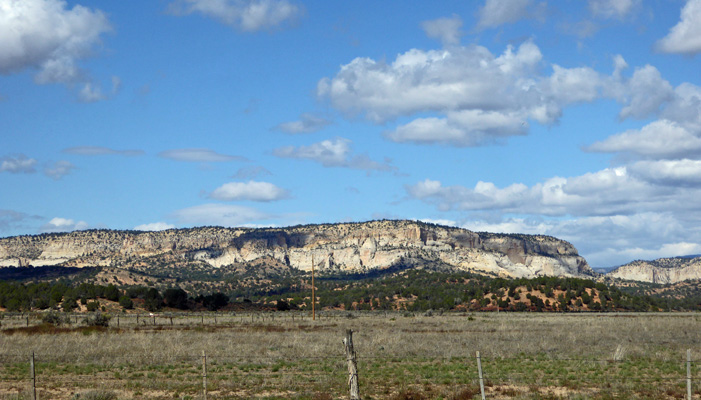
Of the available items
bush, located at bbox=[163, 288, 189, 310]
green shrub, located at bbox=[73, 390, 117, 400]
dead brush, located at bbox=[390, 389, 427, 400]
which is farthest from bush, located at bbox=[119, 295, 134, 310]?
dead brush, located at bbox=[390, 389, 427, 400]

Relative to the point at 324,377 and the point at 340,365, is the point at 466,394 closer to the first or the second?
the point at 324,377

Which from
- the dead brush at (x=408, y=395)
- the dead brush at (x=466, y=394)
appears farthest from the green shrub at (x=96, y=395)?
the dead brush at (x=466, y=394)

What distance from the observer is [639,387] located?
20.5m

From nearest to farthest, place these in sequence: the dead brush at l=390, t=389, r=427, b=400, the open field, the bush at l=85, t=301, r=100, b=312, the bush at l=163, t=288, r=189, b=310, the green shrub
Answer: the green shrub
the dead brush at l=390, t=389, r=427, b=400
the open field
the bush at l=85, t=301, r=100, b=312
the bush at l=163, t=288, r=189, b=310

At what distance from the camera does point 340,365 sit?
1044 inches

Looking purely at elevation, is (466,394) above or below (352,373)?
below

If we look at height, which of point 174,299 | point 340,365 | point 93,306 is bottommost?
point 340,365

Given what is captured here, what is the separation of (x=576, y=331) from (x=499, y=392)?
2626 centimetres

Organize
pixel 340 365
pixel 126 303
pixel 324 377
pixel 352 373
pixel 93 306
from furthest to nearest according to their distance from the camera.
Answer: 1. pixel 126 303
2. pixel 93 306
3. pixel 340 365
4. pixel 324 377
5. pixel 352 373

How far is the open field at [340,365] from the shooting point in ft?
66.1

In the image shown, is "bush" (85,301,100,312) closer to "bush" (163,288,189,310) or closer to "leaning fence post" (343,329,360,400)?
"bush" (163,288,189,310)

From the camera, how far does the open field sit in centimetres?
2014

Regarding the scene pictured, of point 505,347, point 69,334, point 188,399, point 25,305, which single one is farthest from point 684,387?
point 25,305

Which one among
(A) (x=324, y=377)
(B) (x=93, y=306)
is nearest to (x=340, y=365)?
(A) (x=324, y=377)
